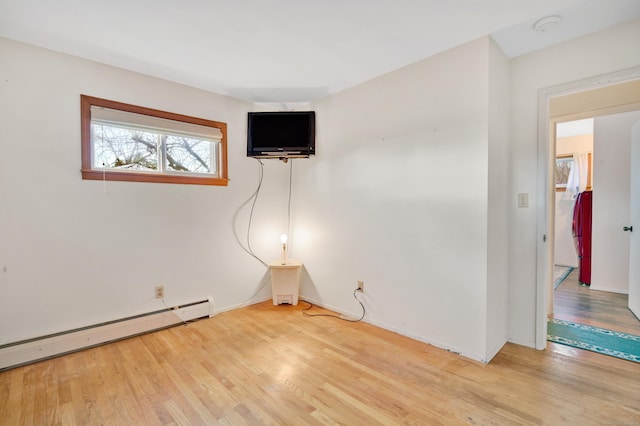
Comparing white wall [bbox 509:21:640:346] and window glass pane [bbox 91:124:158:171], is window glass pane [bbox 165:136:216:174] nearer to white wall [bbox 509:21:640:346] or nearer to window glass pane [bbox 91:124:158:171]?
window glass pane [bbox 91:124:158:171]

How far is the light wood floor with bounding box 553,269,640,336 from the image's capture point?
280 cm

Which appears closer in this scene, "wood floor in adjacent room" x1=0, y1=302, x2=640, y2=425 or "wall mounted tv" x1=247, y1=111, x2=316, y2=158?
"wood floor in adjacent room" x1=0, y1=302, x2=640, y2=425

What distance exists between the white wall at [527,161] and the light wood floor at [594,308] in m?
0.96

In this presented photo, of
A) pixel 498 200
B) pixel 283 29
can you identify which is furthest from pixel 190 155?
pixel 498 200

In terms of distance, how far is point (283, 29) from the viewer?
6.73ft

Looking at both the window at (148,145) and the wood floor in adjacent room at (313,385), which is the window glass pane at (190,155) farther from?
the wood floor in adjacent room at (313,385)

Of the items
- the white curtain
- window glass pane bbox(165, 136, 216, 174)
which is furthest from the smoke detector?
the white curtain

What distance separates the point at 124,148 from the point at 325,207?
2004 mm

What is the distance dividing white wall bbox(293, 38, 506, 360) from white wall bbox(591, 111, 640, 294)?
108 inches

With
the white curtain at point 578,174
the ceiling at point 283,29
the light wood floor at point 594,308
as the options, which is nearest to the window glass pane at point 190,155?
the ceiling at point 283,29

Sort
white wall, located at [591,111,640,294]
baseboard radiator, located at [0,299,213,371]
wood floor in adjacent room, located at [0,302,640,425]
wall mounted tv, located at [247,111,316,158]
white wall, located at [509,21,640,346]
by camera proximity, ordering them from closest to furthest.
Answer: wood floor in adjacent room, located at [0,302,640,425] → baseboard radiator, located at [0,299,213,371] → white wall, located at [509,21,640,346] → wall mounted tv, located at [247,111,316,158] → white wall, located at [591,111,640,294]

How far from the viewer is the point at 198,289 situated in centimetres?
303

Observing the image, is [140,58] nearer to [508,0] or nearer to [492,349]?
[508,0]

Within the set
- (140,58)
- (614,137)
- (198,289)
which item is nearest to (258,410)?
(198,289)
